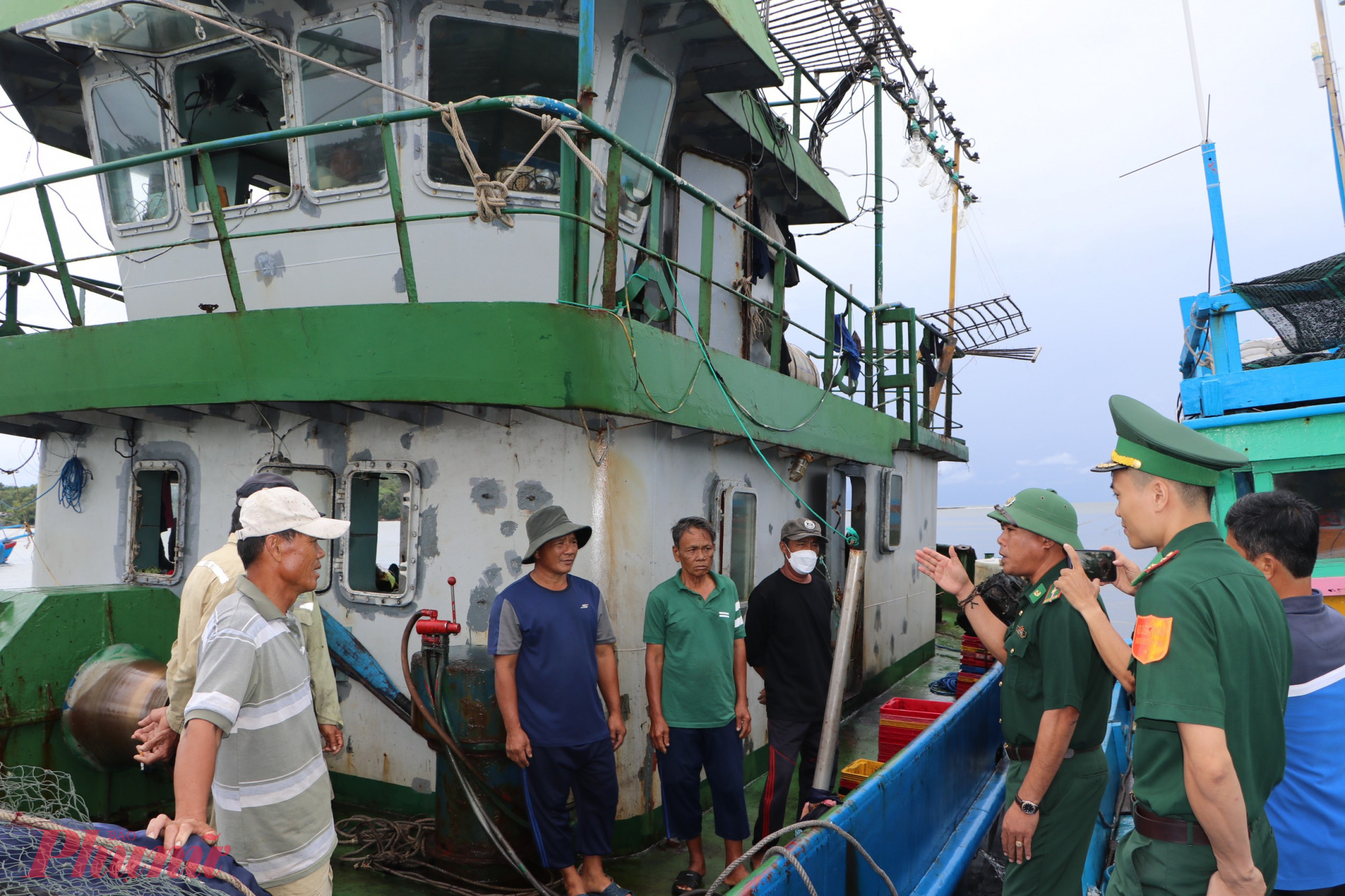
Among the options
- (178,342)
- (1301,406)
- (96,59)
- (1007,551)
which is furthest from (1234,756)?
(96,59)

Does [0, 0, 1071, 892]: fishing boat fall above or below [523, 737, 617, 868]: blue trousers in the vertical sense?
above

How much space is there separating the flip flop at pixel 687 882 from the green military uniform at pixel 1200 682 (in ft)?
8.13

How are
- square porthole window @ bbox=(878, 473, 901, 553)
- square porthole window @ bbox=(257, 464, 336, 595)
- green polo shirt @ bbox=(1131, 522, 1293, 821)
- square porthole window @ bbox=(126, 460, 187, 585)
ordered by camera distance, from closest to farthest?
1. green polo shirt @ bbox=(1131, 522, 1293, 821)
2. square porthole window @ bbox=(257, 464, 336, 595)
3. square porthole window @ bbox=(126, 460, 187, 585)
4. square porthole window @ bbox=(878, 473, 901, 553)

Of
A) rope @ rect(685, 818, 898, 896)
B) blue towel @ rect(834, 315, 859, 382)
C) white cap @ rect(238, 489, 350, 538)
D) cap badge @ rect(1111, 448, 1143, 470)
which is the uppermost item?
blue towel @ rect(834, 315, 859, 382)

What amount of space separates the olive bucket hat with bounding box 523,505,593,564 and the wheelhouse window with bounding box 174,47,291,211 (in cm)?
330

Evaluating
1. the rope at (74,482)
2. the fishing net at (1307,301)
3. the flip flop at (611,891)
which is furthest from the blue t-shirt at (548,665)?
the fishing net at (1307,301)

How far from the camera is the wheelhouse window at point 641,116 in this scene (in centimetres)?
602

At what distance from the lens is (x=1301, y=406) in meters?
5.82

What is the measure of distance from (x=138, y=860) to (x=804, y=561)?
355 centimetres

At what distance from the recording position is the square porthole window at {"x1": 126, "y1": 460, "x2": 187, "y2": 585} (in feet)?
19.3

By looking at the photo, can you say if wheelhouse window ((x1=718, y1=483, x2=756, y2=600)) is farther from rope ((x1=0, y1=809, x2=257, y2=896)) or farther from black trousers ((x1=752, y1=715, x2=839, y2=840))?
rope ((x1=0, y1=809, x2=257, y2=896))

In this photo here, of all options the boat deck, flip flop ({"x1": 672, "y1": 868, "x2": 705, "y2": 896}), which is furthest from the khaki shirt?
flip flop ({"x1": 672, "y1": 868, "x2": 705, "y2": 896})

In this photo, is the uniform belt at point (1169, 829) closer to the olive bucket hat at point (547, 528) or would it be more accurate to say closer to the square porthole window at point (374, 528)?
the olive bucket hat at point (547, 528)

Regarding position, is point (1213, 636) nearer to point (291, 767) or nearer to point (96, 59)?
point (291, 767)
